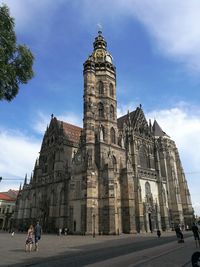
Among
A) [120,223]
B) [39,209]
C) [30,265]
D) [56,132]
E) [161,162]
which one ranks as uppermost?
[56,132]

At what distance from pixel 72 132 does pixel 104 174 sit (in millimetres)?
20178

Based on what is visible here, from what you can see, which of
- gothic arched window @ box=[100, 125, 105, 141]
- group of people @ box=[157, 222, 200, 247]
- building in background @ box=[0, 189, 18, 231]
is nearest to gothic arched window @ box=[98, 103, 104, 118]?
gothic arched window @ box=[100, 125, 105, 141]

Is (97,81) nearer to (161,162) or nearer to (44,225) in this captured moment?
(161,162)

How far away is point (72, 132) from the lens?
5450 centimetres

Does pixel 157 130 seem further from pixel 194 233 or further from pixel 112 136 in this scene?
pixel 194 233

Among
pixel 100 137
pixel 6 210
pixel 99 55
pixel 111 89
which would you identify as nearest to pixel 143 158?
pixel 100 137

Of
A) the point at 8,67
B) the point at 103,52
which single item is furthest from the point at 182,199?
the point at 8,67

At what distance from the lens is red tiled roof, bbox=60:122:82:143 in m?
52.6

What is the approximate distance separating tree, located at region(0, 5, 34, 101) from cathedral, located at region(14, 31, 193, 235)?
89.9 ft

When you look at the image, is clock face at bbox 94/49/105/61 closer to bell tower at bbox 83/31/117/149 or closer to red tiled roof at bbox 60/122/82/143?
bell tower at bbox 83/31/117/149

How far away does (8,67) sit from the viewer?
9.09 metres

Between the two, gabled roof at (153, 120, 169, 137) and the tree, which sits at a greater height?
gabled roof at (153, 120, 169, 137)

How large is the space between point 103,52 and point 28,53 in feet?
139

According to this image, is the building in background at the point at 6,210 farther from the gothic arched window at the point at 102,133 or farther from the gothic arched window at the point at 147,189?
the gothic arched window at the point at 102,133
